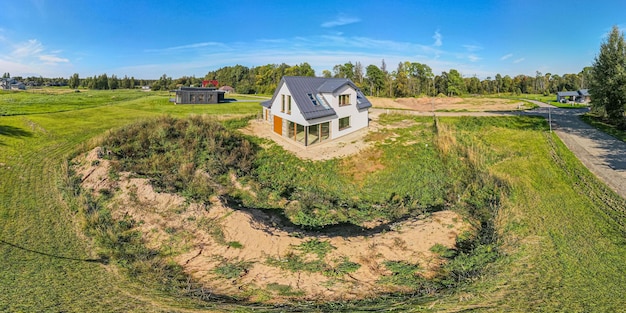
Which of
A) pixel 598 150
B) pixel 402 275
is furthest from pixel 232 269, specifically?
pixel 598 150

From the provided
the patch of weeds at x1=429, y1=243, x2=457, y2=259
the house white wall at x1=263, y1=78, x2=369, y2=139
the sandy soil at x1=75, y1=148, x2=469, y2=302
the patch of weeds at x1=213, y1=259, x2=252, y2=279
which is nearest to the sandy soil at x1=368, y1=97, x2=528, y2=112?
the house white wall at x1=263, y1=78, x2=369, y2=139

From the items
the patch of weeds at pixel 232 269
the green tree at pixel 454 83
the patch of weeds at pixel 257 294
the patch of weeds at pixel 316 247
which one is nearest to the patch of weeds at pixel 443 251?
the patch of weeds at pixel 316 247

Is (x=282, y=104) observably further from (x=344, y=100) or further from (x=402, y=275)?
(x=402, y=275)

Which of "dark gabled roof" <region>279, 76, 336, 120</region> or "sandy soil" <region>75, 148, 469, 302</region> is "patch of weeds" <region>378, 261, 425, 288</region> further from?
A: "dark gabled roof" <region>279, 76, 336, 120</region>

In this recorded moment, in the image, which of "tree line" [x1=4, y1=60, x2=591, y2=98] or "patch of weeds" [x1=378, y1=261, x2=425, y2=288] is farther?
"tree line" [x1=4, y1=60, x2=591, y2=98]

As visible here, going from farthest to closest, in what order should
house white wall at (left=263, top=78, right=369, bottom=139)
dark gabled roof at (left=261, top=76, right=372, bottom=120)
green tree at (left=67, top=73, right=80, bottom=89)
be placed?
green tree at (left=67, top=73, right=80, bottom=89) < house white wall at (left=263, top=78, right=369, bottom=139) < dark gabled roof at (left=261, top=76, right=372, bottom=120)

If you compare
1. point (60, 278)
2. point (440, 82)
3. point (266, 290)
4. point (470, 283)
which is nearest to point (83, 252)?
point (60, 278)

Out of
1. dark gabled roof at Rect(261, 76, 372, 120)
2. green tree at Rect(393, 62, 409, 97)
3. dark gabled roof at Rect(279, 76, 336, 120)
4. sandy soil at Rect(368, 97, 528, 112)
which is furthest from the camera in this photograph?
green tree at Rect(393, 62, 409, 97)
